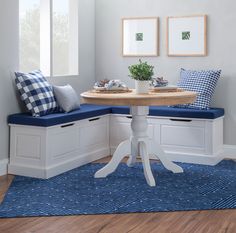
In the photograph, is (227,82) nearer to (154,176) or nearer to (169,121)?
(169,121)

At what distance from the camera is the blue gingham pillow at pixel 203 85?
5.09 meters

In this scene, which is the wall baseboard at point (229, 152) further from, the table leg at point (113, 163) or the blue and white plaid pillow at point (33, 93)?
the blue and white plaid pillow at point (33, 93)

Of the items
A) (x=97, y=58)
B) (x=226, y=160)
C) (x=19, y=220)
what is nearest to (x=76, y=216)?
(x=19, y=220)

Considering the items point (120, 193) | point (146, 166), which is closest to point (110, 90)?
point (146, 166)

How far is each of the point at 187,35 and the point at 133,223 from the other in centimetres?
281

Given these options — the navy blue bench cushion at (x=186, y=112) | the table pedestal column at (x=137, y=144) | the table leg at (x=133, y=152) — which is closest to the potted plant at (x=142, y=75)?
the table pedestal column at (x=137, y=144)

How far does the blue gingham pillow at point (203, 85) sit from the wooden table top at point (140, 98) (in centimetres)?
88

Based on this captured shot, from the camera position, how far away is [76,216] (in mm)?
3334

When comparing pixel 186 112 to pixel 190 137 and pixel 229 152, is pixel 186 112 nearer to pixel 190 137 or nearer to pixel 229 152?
pixel 190 137

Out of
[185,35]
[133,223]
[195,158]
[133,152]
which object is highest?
[185,35]

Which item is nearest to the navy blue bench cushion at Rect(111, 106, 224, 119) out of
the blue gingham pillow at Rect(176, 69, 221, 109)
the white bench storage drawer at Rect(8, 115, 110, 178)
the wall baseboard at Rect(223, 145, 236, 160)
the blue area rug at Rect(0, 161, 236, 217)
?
the blue gingham pillow at Rect(176, 69, 221, 109)

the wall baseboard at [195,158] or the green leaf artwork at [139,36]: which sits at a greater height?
the green leaf artwork at [139,36]

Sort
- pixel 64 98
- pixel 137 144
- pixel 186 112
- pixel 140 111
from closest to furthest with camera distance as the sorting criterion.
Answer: pixel 140 111, pixel 137 144, pixel 64 98, pixel 186 112

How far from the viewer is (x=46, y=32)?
17.2 ft
